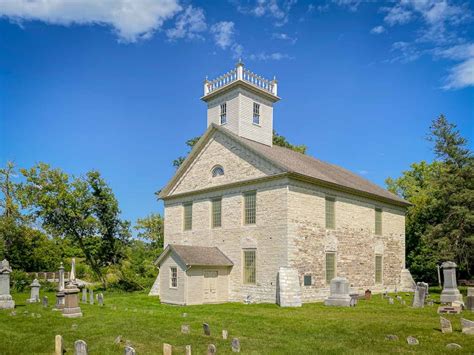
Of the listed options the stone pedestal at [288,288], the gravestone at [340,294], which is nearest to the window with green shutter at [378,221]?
the gravestone at [340,294]

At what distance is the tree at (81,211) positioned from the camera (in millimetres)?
36844

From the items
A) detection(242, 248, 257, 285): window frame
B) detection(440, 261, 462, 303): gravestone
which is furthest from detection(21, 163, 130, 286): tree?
detection(440, 261, 462, 303): gravestone

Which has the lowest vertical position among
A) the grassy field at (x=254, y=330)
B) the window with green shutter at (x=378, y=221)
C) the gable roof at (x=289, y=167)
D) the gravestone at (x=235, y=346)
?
the grassy field at (x=254, y=330)

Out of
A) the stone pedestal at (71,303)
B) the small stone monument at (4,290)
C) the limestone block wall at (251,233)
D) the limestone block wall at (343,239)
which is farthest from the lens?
the limestone block wall at (343,239)

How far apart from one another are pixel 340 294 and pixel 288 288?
101 inches

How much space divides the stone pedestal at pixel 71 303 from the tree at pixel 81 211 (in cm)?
1946

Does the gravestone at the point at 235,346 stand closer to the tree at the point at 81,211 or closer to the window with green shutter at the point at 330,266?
the window with green shutter at the point at 330,266

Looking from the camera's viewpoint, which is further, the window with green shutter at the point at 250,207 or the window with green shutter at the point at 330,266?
the window with green shutter at the point at 330,266

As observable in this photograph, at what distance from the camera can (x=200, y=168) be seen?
28.8 meters

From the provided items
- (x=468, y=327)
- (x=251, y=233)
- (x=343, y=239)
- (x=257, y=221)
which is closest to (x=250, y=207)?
(x=257, y=221)

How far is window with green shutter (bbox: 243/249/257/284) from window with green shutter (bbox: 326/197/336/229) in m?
4.86

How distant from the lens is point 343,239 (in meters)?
26.7

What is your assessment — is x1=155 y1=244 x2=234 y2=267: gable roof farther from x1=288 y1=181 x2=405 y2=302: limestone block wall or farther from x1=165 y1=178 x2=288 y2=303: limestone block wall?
x1=288 y1=181 x2=405 y2=302: limestone block wall

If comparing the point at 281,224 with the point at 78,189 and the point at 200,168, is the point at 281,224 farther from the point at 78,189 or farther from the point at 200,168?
the point at 78,189
